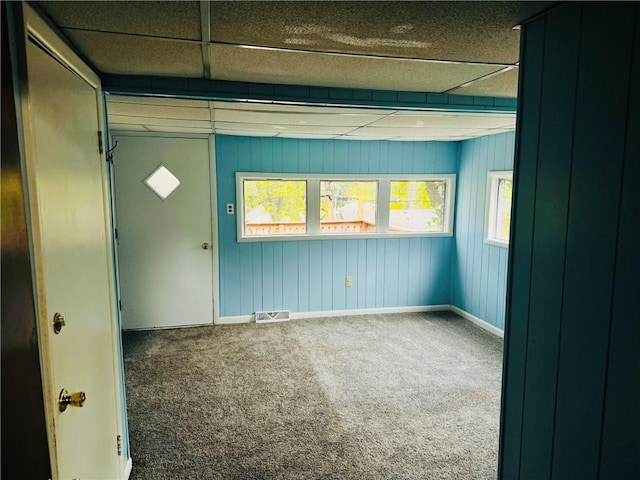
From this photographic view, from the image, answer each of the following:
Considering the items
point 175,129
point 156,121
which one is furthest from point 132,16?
point 175,129

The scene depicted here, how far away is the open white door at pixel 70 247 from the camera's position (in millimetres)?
1202

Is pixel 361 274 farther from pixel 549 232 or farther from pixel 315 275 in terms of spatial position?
pixel 549 232

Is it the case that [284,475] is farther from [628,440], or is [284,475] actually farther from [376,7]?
[376,7]

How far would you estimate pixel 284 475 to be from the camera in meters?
2.38

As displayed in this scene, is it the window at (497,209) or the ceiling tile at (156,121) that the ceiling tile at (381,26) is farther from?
the window at (497,209)

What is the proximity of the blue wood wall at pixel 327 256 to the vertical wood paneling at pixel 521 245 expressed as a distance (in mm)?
3709

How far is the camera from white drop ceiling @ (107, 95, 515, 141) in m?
2.86

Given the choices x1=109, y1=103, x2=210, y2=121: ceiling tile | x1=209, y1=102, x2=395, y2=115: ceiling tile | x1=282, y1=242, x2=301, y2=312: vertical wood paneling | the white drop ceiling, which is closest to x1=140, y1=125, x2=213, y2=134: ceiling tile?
the white drop ceiling

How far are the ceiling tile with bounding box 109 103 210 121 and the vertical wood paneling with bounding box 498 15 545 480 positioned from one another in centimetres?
231

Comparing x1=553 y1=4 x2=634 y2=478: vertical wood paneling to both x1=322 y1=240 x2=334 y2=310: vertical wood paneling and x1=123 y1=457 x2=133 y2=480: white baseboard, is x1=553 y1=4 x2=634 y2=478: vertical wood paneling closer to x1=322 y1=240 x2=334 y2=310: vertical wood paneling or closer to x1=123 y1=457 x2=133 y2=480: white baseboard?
x1=123 y1=457 x2=133 y2=480: white baseboard

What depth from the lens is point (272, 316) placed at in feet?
16.7

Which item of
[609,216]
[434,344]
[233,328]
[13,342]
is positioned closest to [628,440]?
[609,216]

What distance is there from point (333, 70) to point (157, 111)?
1.74 m

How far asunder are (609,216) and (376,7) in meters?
0.89
